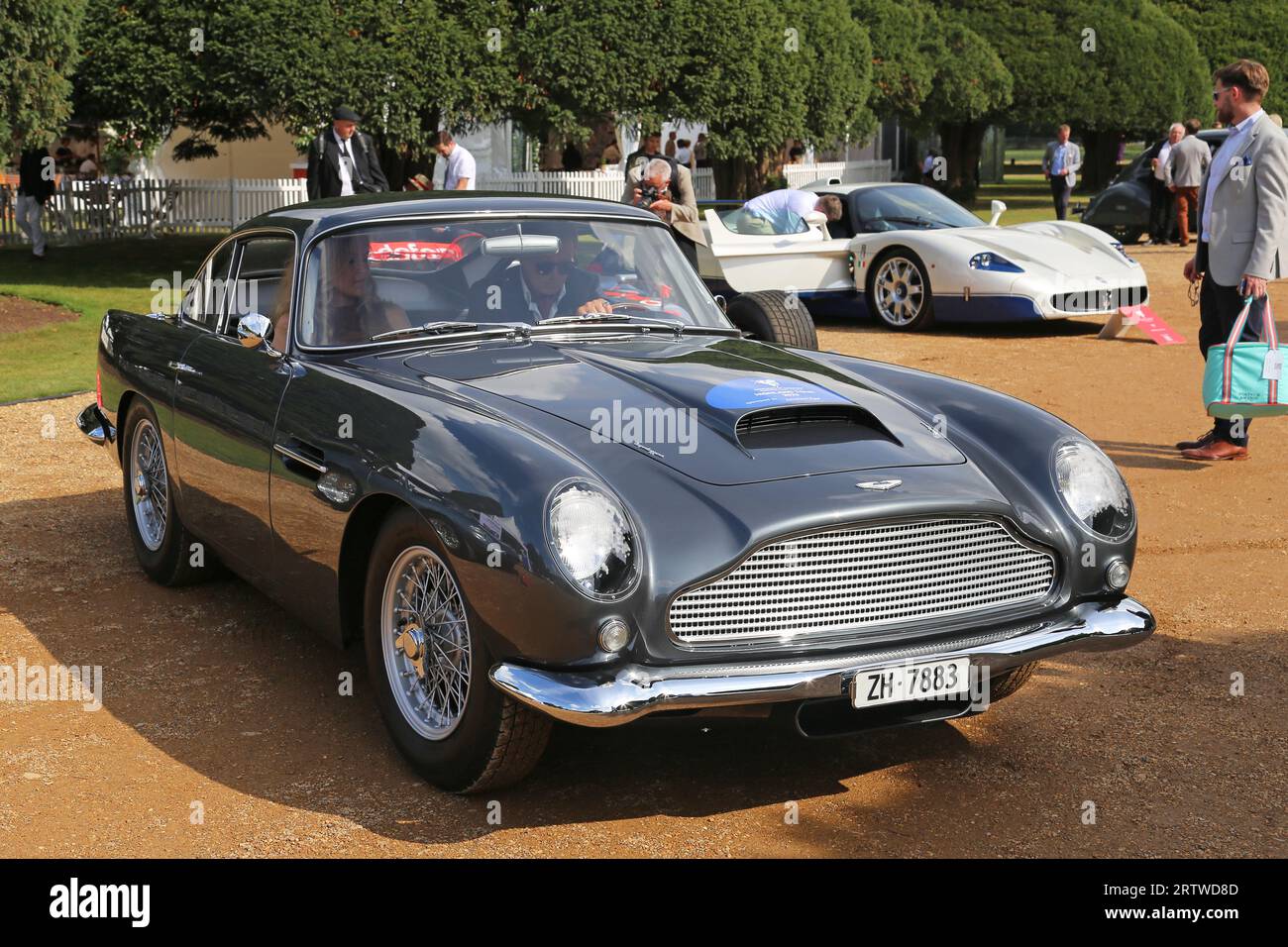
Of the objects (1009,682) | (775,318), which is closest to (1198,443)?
(775,318)

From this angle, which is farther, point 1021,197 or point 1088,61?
point 1021,197

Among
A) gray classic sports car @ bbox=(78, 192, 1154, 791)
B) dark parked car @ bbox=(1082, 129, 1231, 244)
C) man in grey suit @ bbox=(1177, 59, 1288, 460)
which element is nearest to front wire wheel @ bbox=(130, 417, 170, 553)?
gray classic sports car @ bbox=(78, 192, 1154, 791)

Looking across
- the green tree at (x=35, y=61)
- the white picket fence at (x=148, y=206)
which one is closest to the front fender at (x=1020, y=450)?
the green tree at (x=35, y=61)

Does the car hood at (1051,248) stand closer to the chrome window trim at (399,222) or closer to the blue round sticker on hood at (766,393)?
the chrome window trim at (399,222)

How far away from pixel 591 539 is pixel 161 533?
10.5ft

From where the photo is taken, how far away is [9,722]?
4.80 meters

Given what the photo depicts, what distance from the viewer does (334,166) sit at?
479 inches

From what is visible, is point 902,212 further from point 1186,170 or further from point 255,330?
point 255,330

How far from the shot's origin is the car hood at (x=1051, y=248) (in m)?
13.3

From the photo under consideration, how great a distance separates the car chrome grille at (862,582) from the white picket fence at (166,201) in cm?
1936

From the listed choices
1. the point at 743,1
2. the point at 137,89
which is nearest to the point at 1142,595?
the point at 137,89

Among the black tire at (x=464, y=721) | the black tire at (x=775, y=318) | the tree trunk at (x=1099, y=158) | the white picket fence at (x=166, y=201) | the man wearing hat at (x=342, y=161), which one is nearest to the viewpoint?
the black tire at (x=464, y=721)

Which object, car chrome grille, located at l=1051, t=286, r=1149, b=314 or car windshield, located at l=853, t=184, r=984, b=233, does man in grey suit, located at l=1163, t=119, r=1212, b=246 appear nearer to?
car windshield, located at l=853, t=184, r=984, b=233

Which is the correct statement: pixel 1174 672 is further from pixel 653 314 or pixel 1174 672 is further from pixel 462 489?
pixel 462 489
